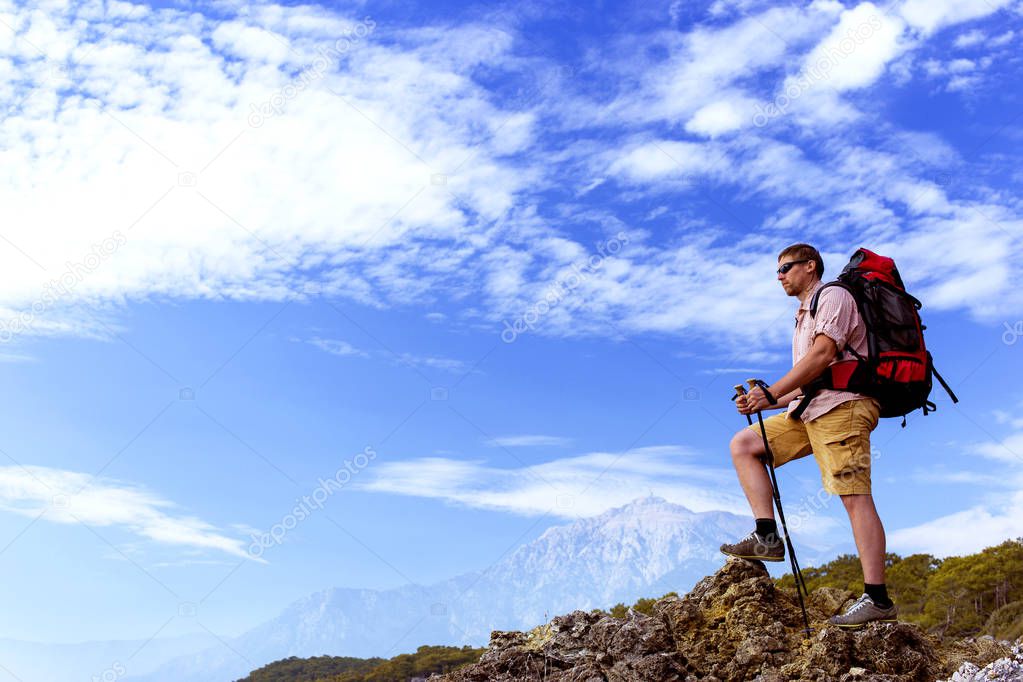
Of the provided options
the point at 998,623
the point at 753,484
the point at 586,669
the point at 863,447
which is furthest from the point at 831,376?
the point at 998,623

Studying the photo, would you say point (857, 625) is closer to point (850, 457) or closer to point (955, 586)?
point (850, 457)

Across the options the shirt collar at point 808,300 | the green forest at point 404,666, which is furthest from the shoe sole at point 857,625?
the green forest at point 404,666

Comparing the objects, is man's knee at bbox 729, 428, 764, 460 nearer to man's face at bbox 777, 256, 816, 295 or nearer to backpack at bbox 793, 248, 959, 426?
backpack at bbox 793, 248, 959, 426

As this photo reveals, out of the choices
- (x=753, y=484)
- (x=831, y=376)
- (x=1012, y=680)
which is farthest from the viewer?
(x=753, y=484)

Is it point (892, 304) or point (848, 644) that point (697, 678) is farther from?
point (892, 304)

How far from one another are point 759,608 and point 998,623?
795cm

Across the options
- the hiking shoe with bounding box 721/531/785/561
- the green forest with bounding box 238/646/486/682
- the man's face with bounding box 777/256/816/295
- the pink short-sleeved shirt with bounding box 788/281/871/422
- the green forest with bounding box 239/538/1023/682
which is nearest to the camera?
the pink short-sleeved shirt with bounding box 788/281/871/422

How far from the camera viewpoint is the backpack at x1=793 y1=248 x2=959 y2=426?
6.55 m

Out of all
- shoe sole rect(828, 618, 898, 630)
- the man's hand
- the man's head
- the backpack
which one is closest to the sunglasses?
the man's head

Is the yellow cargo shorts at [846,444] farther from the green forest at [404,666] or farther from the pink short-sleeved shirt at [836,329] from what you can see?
the green forest at [404,666]

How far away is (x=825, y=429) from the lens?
22.0ft

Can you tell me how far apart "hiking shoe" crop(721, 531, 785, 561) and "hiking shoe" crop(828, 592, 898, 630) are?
2.27ft

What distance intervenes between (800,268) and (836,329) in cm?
80

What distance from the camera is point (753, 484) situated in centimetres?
720
